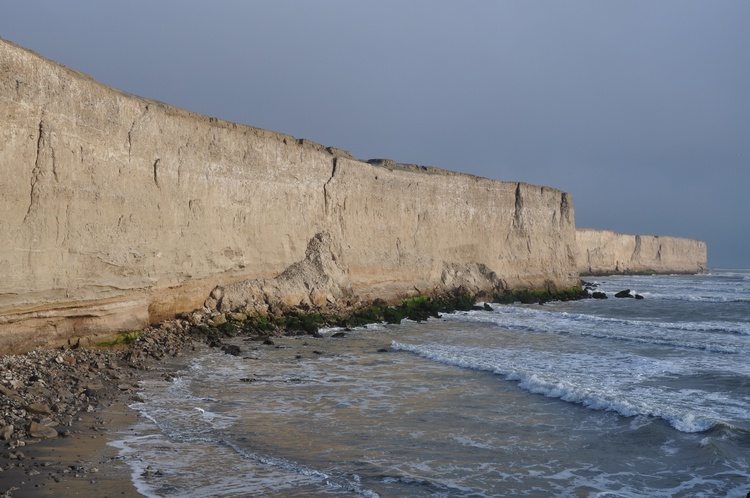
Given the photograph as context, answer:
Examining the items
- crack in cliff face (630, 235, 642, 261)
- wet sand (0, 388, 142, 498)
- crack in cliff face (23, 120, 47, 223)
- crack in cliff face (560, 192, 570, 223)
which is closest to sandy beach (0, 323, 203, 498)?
wet sand (0, 388, 142, 498)

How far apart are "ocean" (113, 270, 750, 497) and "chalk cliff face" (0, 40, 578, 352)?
93.0 inches

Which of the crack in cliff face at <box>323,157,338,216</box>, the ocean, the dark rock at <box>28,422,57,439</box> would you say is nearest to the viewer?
the ocean

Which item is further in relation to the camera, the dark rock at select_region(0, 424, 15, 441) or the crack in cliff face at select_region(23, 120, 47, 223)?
the crack in cliff face at select_region(23, 120, 47, 223)

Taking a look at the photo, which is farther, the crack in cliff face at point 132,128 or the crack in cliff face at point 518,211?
the crack in cliff face at point 518,211

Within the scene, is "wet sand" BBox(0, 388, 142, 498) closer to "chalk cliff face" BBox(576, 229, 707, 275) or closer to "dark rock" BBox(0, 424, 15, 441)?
"dark rock" BBox(0, 424, 15, 441)

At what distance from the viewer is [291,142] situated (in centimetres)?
1883

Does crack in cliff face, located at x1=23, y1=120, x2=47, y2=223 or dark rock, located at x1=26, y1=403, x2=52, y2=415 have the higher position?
crack in cliff face, located at x1=23, y1=120, x2=47, y2=223

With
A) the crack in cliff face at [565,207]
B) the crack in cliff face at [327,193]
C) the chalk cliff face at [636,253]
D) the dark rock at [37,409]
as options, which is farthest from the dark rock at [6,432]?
the chalk cliff face at [636,253]

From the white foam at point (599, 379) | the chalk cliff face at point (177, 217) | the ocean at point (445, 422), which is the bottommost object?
the ocean at point (445, 422)

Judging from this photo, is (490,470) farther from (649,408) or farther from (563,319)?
(563,319)

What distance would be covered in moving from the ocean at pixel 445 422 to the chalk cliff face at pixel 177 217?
2361 millimetres

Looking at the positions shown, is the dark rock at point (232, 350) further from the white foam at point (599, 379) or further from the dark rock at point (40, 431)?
the dark rock at point (40, 431)

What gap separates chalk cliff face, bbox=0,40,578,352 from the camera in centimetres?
1075

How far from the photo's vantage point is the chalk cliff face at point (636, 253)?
70.8m
